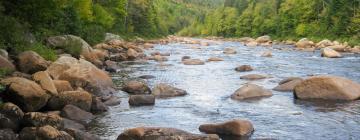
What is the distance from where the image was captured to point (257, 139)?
1371 centimetres

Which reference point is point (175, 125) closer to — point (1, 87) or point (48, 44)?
point (1, 87)

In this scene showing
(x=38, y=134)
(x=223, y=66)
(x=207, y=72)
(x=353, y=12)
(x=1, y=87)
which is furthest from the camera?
(x=353, y=12)

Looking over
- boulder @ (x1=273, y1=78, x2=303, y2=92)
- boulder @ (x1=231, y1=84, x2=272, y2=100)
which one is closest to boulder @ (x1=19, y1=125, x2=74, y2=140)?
boulder @ (x1=231, y1=84, x2=272, y2=100)

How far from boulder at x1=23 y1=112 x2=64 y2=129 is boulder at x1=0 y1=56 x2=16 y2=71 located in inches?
185

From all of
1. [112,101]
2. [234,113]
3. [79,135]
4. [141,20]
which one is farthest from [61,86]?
[141,20]

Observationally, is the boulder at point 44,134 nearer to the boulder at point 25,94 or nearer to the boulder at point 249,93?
the boulder at point 25,94

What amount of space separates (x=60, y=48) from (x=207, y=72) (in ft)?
30.7

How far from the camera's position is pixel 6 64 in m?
18.3

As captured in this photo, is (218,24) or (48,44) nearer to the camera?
(48,44)

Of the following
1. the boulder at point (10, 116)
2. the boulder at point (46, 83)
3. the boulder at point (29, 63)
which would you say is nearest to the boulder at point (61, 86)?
the boulder at point (46, 83)

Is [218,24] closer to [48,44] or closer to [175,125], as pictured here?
[48,44]

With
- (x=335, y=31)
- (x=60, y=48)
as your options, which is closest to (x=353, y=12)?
(x=335, y=31)

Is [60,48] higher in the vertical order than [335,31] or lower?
higher

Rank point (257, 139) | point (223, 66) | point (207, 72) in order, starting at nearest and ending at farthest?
point (257, 139) → point (207, 72) → point (223, 66)
